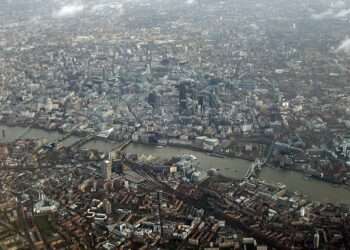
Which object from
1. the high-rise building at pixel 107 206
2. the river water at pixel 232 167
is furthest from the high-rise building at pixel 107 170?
the river water at pixel 232 167

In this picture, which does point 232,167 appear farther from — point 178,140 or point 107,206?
point 107,206

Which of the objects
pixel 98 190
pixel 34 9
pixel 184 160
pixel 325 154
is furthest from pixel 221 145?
pixel 34 9

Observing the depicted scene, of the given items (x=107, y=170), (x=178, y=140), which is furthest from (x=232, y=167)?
(x=107, y=170)

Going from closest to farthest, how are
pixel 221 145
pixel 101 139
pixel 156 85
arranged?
pixel 221 145
pixel 101 139
pixel 156 85

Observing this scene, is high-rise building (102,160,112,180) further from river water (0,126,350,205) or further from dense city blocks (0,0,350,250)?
river water (0,126,350,205)

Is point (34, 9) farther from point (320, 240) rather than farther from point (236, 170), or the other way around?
point (320, 240)

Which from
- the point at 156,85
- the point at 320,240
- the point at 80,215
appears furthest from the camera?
the point at 156,85

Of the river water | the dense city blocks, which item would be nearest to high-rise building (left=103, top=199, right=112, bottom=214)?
the dense city blocks

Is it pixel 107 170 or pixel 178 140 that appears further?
pixel 178 140

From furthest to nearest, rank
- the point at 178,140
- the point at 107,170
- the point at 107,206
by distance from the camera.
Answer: the point at 178,140 < the point at 107,170 < the point at 107,206
